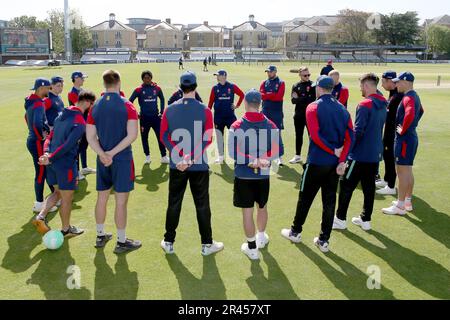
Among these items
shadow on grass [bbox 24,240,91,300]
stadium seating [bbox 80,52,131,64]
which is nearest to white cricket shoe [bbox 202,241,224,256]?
shadow on grass [bbox 24,240,91,300]

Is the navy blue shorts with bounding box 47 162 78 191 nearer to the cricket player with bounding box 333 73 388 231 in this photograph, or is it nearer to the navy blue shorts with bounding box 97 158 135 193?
the navy blue shorts with bounding box 97 158 135 193

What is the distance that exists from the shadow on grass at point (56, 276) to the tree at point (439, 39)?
129152 mm

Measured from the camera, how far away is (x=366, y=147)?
236 inches

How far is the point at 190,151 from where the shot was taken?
5.23 m

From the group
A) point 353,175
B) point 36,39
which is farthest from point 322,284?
point 36,39

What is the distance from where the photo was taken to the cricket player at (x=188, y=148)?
5109 mm

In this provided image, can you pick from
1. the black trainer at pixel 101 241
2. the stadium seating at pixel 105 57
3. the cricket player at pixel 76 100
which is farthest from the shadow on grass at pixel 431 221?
the stadium seating at pixel 105 57

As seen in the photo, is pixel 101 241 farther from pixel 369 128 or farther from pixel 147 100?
pixel 147 100

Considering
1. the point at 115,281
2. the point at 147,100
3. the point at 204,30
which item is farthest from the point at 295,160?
the point at 204,30

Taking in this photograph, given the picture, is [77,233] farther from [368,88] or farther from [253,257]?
[368,88]

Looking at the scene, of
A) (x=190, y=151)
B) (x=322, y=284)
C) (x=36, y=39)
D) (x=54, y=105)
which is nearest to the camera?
(x=322, y=284)

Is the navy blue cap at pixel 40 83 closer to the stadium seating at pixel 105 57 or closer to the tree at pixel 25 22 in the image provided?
the stadium seating at pixel 105 57
